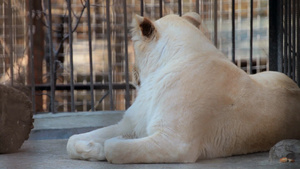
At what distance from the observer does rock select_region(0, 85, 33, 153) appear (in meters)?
3.08

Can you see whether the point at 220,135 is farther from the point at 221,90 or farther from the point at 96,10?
the point at 96,10

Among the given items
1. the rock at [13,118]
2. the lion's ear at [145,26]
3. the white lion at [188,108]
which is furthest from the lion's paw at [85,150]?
the lion's ear at [145,26]

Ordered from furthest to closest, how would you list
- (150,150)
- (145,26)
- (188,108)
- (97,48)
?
(97,48) → (145,26) → (188,108) → (150,150)

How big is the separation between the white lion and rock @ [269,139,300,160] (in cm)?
26

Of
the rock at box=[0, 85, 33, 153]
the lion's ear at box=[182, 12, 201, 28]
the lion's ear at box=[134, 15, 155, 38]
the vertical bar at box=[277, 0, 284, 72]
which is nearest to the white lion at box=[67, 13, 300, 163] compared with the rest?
the lion's ear at box=[134, 15, 155, 38]

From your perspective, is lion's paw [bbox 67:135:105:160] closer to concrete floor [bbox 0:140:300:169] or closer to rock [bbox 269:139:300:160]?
concrete floor [bbox 0:140:300:169]

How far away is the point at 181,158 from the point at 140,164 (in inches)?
7.8

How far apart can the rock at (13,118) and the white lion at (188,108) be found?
42 centimetres

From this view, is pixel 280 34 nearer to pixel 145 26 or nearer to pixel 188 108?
pixel 145 26

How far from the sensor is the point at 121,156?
260 centimetres

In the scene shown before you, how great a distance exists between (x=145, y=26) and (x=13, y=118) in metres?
0.92

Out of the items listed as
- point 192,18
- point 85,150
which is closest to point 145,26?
point 192,18

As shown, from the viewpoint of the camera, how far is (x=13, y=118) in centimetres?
315

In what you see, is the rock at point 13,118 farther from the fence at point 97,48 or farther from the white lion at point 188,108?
the fence at point 97,48
